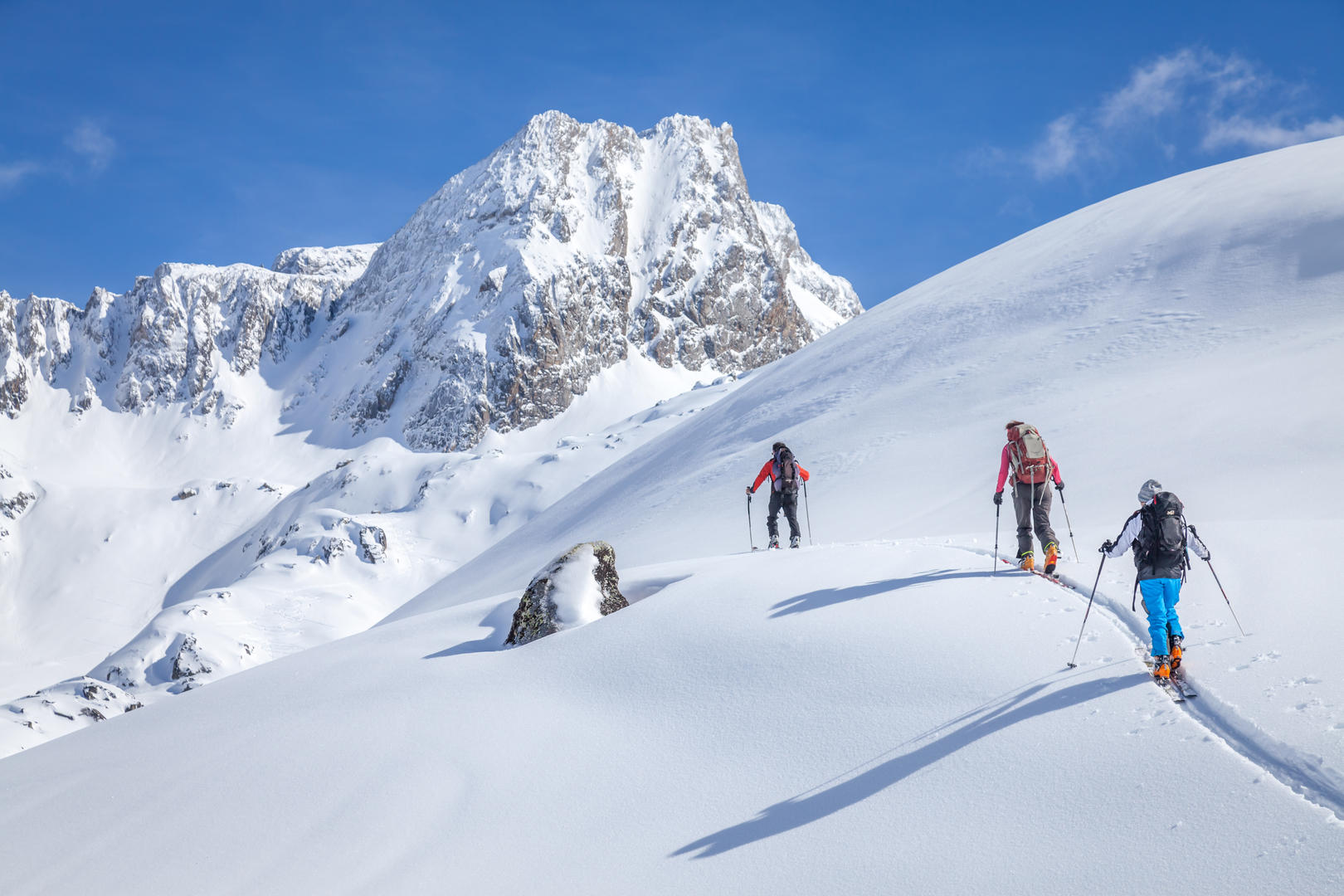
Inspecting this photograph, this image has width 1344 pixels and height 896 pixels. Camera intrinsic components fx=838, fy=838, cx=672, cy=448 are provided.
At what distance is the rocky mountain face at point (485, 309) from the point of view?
494 feet

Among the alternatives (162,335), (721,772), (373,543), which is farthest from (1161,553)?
(162,335)

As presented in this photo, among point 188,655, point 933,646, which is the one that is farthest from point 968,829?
point 188,655

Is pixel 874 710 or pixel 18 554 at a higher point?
pixel 18 554

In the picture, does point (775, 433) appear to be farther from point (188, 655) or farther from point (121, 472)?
point (121, 472)

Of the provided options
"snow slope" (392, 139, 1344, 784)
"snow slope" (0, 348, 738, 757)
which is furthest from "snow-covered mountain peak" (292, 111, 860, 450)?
"snow slope" (392, 139, 1344, 784)

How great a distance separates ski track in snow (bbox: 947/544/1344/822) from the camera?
16.9 ft

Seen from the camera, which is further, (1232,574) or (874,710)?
(1232,574)

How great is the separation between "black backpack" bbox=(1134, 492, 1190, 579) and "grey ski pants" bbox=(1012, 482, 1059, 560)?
3.03 meters

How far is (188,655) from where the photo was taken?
56250 millimetres

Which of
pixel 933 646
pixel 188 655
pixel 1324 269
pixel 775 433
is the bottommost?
pixel 188 655

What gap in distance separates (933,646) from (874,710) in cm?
115

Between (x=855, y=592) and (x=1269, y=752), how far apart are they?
4.96 metres

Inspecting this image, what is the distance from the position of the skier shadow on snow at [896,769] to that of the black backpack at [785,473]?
851cm

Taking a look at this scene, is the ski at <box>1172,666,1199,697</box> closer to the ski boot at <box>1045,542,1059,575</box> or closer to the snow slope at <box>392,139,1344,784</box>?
the snow slope at <box>392,139,1344,784</box>
